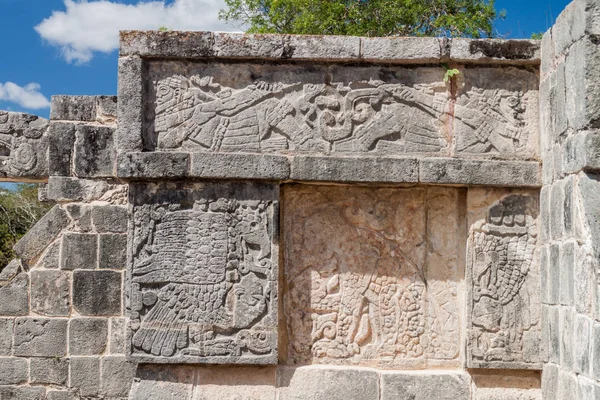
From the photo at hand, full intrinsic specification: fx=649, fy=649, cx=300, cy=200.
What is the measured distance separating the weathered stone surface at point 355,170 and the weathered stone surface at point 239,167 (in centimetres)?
10

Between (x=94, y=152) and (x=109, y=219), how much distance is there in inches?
22.7

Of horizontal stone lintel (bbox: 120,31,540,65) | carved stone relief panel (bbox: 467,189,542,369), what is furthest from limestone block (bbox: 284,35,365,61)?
carved stone relief panel (bbox: 467,189,542,369)

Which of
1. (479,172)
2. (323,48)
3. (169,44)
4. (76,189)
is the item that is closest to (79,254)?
(76,189)

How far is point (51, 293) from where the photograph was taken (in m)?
5.38

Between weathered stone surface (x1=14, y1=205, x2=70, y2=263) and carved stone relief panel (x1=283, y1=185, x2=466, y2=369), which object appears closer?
carved stone relief panel (x1=283, y1=185, x2=466, y2=369)

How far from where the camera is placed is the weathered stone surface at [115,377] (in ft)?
17.6

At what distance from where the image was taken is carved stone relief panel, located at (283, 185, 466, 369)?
4516mm

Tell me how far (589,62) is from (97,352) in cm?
425

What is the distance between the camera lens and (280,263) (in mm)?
4484

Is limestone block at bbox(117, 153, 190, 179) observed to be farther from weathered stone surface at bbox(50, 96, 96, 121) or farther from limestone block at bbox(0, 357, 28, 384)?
limestone block at bbox(0, 357, 28, 384)

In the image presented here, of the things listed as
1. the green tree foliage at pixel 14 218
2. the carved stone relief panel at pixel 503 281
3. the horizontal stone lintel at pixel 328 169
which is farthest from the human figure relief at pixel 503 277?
the green tree foliage at pixel 14 218

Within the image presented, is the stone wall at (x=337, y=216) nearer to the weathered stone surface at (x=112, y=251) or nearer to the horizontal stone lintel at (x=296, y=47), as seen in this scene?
the horizontal stone lintel at (x=296, y=47)

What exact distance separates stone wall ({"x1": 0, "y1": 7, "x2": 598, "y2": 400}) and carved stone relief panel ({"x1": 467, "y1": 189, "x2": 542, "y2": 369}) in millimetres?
11

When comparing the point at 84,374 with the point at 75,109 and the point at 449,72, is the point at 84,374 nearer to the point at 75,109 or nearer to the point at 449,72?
the point at 75,109
